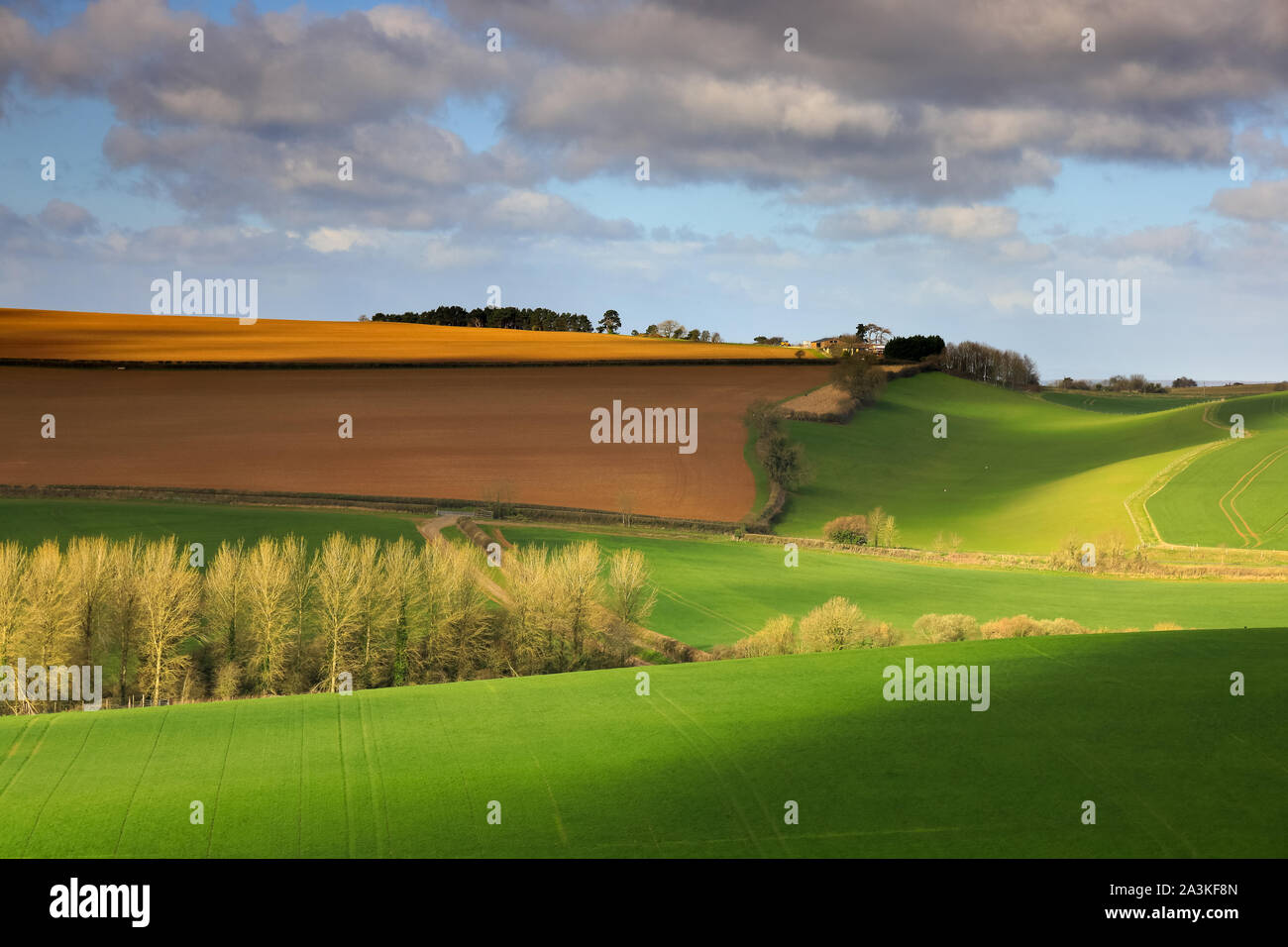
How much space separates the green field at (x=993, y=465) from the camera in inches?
3329

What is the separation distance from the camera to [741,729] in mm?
30703

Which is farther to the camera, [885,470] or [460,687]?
[885,470]

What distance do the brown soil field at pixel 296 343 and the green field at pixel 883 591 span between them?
168ft

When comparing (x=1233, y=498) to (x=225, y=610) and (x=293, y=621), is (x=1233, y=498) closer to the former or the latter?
(x=293, y=621)

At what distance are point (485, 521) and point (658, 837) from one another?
49.9 m

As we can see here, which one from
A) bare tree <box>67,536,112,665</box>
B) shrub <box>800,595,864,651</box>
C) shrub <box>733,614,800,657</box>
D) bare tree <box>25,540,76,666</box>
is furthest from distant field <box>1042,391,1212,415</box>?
bare tree <box>25,540,76,666</box>

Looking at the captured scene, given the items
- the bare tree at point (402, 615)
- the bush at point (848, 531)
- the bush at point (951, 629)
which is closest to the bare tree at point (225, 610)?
the bare tree at point (402, 615)

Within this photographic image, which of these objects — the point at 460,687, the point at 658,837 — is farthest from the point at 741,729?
the point at 460,687

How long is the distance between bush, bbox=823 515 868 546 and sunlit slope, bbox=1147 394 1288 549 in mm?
20158

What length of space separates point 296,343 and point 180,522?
5493 cm

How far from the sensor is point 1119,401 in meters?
158

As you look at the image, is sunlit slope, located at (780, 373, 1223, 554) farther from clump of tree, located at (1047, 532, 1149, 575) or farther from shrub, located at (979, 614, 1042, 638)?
shrub, located at (979, 614, 1042, 638)

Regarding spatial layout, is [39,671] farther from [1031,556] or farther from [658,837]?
[1031,556]

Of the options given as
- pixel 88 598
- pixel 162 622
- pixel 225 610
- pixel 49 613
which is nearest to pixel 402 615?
pixel 225 610
